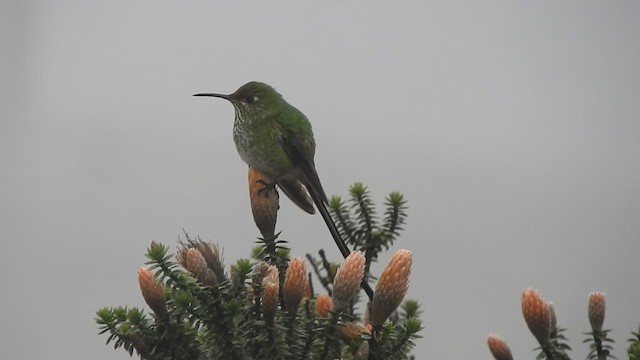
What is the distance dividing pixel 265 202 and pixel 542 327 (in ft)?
1.43

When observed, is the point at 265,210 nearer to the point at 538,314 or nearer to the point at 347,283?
the point at 347,283

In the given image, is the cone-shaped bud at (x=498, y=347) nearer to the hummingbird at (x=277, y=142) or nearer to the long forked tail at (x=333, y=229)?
the long forked tail at (x=333, y=229)

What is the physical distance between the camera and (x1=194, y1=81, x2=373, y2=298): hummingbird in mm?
1300

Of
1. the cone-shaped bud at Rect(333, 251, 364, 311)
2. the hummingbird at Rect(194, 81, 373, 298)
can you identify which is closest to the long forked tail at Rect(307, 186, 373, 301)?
the hummingbird at Rect(194, 81, 373, 298)

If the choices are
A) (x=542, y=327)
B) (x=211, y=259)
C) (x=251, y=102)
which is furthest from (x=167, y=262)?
(x=251, y=102)

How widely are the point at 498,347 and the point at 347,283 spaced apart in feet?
0.92

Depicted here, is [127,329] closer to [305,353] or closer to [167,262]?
[167,262]

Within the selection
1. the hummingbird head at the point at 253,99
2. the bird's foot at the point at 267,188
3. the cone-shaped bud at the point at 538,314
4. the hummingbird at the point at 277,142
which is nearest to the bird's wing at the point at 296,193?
the hummingbird at the point at 277,142

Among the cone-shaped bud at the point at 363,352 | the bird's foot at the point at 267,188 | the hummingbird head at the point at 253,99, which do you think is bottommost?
the cone-shaped bud at the point at 363,352

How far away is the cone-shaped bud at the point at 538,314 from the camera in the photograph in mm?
915

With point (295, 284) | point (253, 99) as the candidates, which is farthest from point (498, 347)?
point (253, 99)

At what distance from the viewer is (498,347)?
98cm

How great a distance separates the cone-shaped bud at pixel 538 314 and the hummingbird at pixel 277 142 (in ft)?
1.29

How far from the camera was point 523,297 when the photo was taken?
3.05ft
